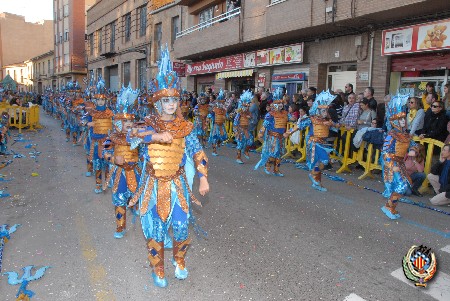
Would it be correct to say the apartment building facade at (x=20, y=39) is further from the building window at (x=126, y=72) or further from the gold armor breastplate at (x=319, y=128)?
the gold armor breastplate at (x=319, y=128)

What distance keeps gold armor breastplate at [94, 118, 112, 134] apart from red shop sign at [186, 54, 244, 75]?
12.4m

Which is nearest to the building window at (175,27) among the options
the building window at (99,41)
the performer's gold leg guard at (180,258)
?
the building window at (99,41)

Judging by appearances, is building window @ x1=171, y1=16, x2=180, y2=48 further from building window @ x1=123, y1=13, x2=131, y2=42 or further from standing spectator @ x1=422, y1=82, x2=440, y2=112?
standing spectator @ x1=422, y1=82, x2=440, y2=112

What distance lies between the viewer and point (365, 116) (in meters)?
9.51

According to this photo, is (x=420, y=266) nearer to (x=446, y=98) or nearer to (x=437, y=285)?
(x=437, y=285)

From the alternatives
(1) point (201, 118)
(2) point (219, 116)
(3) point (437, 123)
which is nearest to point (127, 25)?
(1) point (201, 118)

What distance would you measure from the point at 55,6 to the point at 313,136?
203 feet

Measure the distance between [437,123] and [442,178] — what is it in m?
1.39

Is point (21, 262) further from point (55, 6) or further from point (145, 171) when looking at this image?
point (55, 6)

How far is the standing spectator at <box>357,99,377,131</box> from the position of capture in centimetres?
941

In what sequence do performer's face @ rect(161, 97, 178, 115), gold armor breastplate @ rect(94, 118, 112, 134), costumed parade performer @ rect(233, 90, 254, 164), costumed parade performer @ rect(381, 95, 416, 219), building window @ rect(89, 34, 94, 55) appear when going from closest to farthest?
performer's face @ rect(161, 97, 178, 115) < costumed parade performer @ rect(381, 95, 416, 219) < gold armor breastplate @ rect(94, 118, 112, 134) < costumed parade performer @ rect(233, 90, 254, 164) < building window @ rect(89, 34, 94, 55)

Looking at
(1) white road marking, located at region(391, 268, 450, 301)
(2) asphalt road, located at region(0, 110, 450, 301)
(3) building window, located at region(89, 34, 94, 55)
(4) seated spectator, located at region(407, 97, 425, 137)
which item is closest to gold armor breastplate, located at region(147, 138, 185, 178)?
(2) asphalt road, located at region(0, 110, 450, 301)

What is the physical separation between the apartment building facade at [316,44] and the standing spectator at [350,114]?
2584mm

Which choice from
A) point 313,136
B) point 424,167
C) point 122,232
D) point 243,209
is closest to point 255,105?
point 313,136
